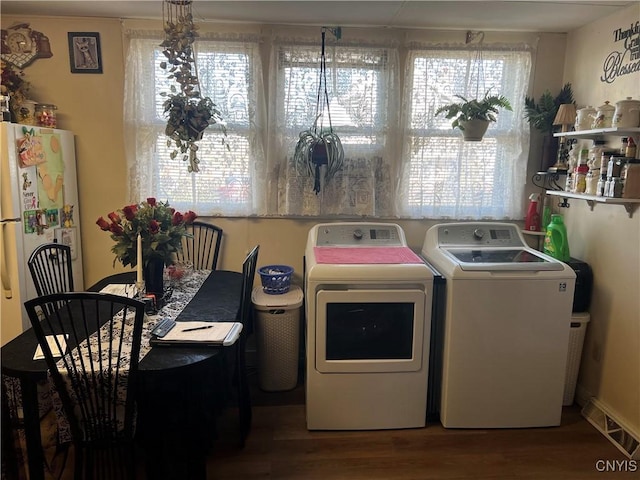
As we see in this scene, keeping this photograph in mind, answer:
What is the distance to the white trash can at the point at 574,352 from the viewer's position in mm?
2682

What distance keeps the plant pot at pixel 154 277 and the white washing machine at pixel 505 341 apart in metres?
1.49

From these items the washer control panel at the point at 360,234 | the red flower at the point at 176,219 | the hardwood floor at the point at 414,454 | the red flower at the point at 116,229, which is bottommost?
the hardwood floor at the point at 414,454

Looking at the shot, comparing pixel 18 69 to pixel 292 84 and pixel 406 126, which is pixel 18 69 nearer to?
pixel 292 84

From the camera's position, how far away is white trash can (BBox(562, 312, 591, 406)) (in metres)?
2.68

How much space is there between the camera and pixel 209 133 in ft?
9.75

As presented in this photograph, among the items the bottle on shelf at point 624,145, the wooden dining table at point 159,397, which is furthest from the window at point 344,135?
the wooden dining table at point 159,397

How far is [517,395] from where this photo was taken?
2490mm

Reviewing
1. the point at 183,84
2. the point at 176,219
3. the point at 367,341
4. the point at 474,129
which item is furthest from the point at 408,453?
the point at 183,84

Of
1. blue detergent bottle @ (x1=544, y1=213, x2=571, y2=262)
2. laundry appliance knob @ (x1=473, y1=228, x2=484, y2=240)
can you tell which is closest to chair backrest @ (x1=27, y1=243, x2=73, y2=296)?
laundry appliance knob @ (x1=473, y1=228, x2=484, y2=240)

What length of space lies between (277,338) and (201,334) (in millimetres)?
1051

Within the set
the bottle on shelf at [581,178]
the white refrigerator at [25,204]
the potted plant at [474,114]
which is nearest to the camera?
the white refrigerator at [25,204]

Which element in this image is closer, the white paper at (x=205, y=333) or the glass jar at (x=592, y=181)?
the white paper at (x=205, y=333)

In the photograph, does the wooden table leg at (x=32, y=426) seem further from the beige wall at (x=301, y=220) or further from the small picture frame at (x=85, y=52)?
the small picture frame at (x=85, y=52)

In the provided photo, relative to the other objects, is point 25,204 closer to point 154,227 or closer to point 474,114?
point 154,227
